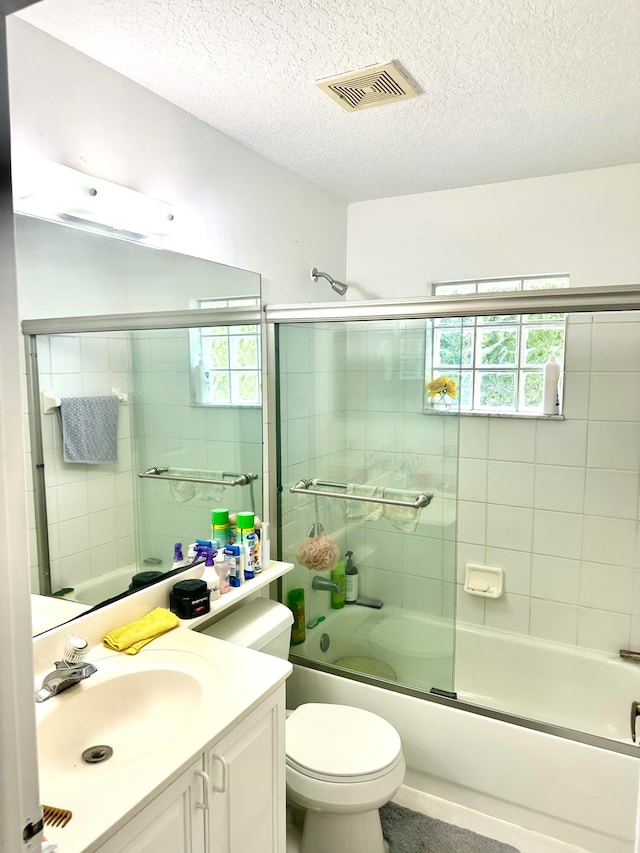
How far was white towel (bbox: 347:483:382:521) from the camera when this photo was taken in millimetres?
2320

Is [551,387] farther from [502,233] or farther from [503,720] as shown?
[503,720]

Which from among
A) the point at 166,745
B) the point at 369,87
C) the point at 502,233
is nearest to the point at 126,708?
the point at 166,745

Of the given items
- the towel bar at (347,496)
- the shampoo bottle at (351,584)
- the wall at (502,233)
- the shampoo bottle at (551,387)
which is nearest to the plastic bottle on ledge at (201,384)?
the towel bar at (347,496)

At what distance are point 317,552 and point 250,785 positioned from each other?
3.73ft

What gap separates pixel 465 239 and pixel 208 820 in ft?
→ 7.93

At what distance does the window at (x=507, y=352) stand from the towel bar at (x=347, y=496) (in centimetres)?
53

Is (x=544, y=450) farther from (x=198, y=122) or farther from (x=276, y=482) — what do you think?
(x=198, y=122)

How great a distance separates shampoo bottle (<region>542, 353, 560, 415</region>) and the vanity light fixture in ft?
5.40

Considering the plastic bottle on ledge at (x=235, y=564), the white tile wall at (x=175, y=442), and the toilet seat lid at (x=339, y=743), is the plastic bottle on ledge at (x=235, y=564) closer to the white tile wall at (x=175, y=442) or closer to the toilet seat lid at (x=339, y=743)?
the white tile wall at (x=175, y=442)

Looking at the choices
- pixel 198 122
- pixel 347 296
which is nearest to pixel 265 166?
pixel 198 122

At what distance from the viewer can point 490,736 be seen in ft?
6.39

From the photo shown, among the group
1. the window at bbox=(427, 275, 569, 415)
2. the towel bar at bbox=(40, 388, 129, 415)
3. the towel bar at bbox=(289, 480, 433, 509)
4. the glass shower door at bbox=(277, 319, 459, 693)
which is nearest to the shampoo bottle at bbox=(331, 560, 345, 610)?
the glass shower door at bbox=(277, 319, 459, 693)

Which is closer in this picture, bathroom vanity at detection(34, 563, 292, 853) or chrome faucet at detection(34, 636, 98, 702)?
bathroom vanity at detection(34, 563, 292, 853)

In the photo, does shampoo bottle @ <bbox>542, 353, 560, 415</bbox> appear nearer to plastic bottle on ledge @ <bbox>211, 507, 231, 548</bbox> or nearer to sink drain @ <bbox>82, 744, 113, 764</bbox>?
plastic bottle on ledge @ <bbox>211, 507, 231, 548</bbox>
